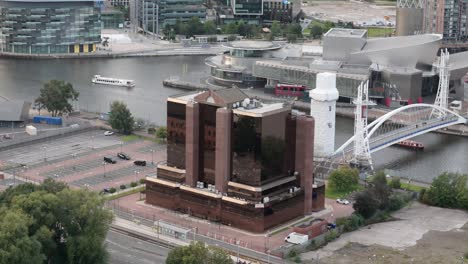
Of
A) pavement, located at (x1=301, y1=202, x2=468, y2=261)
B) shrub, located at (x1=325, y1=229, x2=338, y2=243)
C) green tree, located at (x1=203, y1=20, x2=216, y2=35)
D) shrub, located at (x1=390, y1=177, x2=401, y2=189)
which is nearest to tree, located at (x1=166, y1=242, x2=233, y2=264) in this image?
pavement, located at (x1=301, y1=202, x2=468, y2=261)

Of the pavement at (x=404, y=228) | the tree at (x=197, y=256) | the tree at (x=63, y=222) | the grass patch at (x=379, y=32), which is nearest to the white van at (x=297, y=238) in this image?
the pavement at (x=404, y=228)

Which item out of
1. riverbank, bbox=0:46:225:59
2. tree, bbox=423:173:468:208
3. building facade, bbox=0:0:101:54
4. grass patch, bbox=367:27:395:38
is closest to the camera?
tree, bbox=423:173:468:208

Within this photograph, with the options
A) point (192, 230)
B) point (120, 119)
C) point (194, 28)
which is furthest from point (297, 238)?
point (194, 28)

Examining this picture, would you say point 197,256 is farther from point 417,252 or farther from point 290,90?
point 290,90

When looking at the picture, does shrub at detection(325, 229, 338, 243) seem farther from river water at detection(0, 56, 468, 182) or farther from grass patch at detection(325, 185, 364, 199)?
river water at detection(0, 56, 468, 182)

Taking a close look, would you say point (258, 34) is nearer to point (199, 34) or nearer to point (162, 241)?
point (199, 34)

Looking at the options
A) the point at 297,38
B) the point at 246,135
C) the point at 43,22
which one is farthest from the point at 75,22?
the point at 246,135
